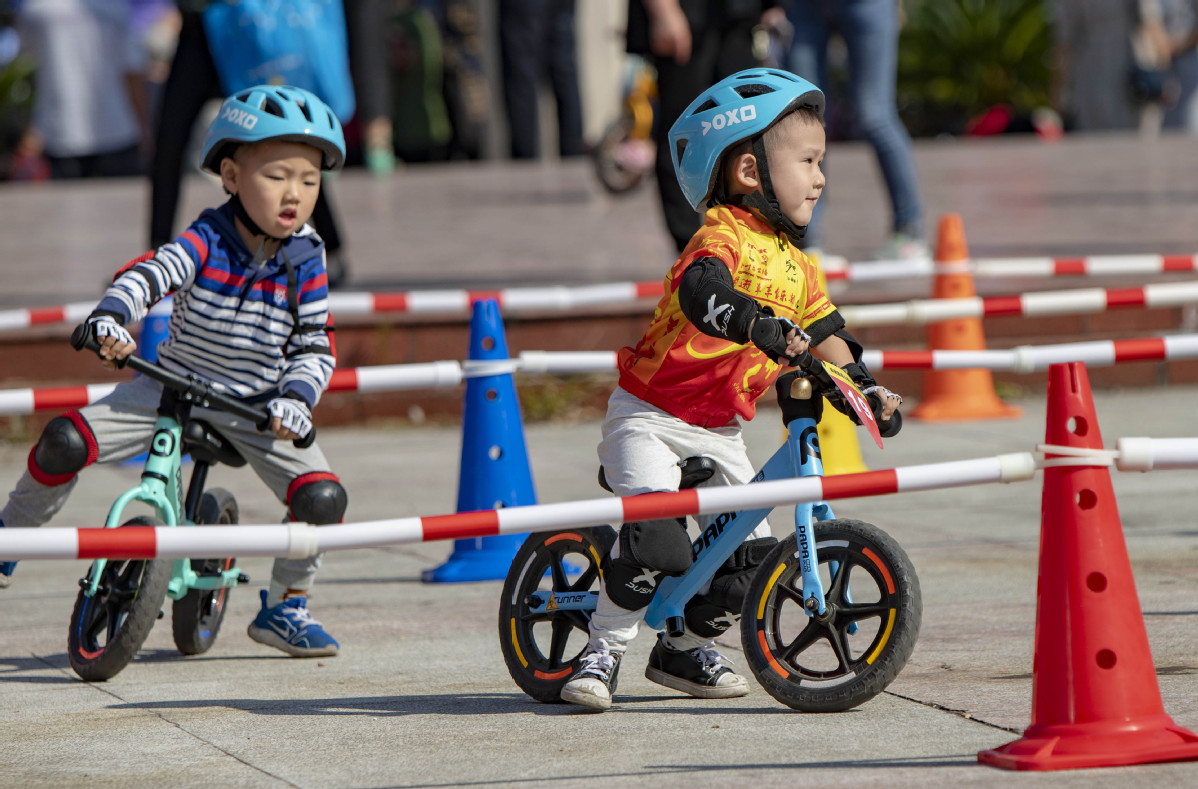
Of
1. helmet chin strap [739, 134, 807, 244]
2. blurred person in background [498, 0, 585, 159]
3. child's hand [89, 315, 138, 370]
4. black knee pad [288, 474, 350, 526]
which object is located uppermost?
blurred person in background [498, 0, 585, 159]

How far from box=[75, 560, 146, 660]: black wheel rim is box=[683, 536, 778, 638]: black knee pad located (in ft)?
4.68

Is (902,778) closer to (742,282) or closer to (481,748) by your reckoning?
(481,748)

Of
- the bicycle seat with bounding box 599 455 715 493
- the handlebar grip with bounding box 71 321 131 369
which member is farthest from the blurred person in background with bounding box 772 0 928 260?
the handlebar grip with bounding box 71 321 131 369

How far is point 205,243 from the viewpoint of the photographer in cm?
469

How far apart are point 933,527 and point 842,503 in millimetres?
572

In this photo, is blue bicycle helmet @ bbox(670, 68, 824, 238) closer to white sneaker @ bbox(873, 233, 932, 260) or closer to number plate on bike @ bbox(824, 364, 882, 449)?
number plate on bike @ bbox(824, 364, 882, 449)

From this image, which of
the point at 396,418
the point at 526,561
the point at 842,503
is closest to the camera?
the point at 526,561

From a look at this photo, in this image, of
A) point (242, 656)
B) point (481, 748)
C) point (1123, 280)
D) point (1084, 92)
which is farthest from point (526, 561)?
point (1084, 92)

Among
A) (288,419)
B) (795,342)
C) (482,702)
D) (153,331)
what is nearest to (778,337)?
(795,342)

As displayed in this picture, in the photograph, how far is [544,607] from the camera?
14.1 ft

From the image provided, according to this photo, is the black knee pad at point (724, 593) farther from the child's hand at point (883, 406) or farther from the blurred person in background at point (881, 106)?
the blurred person in background at point (881, 106)

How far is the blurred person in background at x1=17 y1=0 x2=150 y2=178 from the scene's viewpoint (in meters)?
14.5

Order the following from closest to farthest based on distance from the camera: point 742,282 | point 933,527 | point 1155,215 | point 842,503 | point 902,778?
point 902,778
point 742,282
point 933,527
point 842,503
point 1155,215

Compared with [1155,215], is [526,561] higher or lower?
lower
